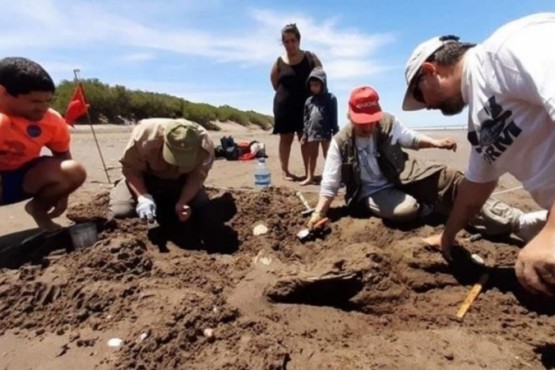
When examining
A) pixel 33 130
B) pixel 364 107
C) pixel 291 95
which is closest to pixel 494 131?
pixel 364 107

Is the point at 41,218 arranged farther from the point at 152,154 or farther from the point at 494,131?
the point at 494,131

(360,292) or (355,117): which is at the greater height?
(355,117)

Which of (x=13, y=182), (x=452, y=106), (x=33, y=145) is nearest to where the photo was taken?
(x=452, y=106)

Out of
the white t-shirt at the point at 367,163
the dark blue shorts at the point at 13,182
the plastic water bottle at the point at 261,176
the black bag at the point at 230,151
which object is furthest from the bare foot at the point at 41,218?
the black bag at the point at 230,151

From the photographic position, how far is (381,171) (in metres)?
4.17

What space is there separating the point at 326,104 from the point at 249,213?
1936 millimetres

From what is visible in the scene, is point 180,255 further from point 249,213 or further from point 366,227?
point 366,227

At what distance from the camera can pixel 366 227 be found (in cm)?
392

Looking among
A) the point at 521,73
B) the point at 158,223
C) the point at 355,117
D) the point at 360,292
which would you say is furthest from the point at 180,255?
the point at 521,73

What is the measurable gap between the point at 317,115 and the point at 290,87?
573 millimetres

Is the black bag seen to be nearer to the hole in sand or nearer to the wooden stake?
the wooden stake

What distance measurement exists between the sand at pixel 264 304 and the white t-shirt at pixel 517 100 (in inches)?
31.8

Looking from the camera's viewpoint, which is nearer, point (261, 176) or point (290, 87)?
point (261, 176)

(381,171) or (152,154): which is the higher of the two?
(152,154)
